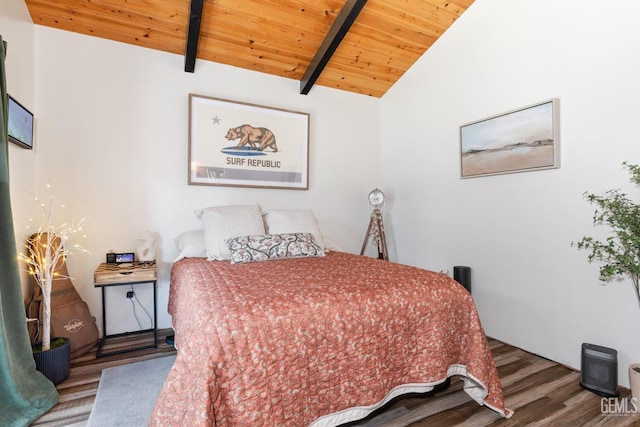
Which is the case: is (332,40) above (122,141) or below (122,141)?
above

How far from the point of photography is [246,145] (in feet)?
10.6

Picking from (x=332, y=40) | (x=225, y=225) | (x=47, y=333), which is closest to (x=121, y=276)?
(x=47, y=333)

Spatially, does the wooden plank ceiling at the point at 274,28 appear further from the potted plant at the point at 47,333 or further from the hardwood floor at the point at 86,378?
Result: the hardwood floor at the point at 86,378

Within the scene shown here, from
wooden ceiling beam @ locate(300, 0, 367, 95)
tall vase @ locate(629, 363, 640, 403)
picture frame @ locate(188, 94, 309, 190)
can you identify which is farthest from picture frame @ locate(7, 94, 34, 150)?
tall vase @ locate(629, 363, 640, 403)

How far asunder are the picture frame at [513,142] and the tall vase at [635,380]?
4.32 ft

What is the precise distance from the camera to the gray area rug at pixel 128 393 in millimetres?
1579

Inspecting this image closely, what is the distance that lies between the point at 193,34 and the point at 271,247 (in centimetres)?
187

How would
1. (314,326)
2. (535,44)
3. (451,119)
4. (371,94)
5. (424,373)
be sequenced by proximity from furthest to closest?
(371,94) < (451,119) < (535,44) < (424,373) < (314,326)

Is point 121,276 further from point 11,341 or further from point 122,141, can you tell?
point 122,141

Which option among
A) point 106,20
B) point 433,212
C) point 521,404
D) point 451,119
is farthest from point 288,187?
point 521,404

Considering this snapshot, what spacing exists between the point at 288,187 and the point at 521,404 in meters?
2.65

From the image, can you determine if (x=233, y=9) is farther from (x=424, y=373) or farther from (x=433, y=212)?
(x=424, y=373)

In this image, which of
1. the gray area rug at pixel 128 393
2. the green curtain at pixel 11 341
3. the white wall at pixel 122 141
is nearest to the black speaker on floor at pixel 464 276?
the white wall at pixel 122 141

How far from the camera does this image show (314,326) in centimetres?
127
